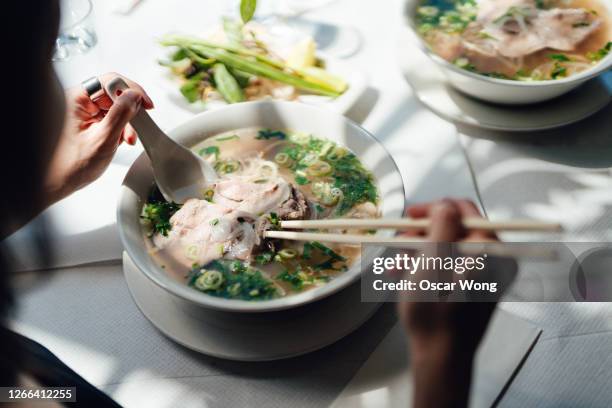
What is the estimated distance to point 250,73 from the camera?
Result: 5.27 ft

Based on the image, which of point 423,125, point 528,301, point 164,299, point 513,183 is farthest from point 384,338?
point 423,125

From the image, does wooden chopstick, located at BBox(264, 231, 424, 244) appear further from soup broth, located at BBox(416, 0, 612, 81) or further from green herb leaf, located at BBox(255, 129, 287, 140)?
soup broth, located at BBox(416, 0, 612, 81)

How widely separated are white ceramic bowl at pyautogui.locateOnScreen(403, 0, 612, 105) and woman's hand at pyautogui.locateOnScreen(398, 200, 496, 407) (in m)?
0.75

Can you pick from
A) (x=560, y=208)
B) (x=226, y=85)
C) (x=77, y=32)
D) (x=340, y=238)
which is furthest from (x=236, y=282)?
(x=77, y=32)

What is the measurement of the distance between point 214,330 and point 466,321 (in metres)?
0.52

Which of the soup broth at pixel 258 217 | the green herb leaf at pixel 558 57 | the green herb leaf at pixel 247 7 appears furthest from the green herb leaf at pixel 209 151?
the green herb leaf at pixel 558 57

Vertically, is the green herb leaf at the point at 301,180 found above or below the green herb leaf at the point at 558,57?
below

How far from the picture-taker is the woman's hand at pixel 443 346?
76 centimetres

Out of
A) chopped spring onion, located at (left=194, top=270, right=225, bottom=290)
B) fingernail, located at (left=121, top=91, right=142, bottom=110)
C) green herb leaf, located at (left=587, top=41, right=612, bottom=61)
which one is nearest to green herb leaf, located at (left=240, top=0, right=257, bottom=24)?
fingernail, located at (left=121, top=91, right=142, bottom=110)

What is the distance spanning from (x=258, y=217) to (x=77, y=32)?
0.97 metres

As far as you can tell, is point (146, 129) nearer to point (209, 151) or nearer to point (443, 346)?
point (209, 151)

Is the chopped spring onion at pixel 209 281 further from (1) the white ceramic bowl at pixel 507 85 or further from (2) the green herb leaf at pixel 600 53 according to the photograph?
(2) the green herb leaf at pixel 600 53

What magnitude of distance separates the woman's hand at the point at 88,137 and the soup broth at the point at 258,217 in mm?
154

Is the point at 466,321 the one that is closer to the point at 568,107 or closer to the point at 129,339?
the point at 129,339
